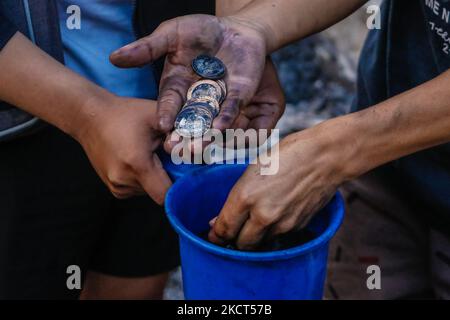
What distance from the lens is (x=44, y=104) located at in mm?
1414

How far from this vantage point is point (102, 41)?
155 cm

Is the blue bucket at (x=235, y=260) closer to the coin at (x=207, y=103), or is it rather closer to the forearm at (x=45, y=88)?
the coin at (x=207, y=103)

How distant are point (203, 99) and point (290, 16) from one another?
15.3 inches

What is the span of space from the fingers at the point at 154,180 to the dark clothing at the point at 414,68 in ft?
1.98

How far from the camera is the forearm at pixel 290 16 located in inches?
61.5

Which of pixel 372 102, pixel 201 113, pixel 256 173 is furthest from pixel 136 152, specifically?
pixel 372 102

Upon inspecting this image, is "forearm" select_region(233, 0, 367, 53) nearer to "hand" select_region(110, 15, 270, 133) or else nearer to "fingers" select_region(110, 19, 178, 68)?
"hand" select_region(110, 15, 270, 133)

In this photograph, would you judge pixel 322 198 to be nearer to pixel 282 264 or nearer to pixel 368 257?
pixel 282 264

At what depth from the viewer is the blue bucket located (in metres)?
1.13

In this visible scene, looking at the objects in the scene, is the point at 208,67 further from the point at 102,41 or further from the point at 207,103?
the point at 102,41

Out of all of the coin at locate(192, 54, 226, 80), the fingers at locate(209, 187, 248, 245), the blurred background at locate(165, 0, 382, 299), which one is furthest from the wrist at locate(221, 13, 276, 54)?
the blurred background at locate(165, 0, 382, 299)

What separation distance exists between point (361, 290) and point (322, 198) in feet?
2.02

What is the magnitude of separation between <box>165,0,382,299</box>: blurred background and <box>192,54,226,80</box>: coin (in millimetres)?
1556

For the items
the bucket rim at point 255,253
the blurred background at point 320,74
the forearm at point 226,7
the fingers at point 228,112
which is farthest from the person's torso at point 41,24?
the blurred background at point 320,74
